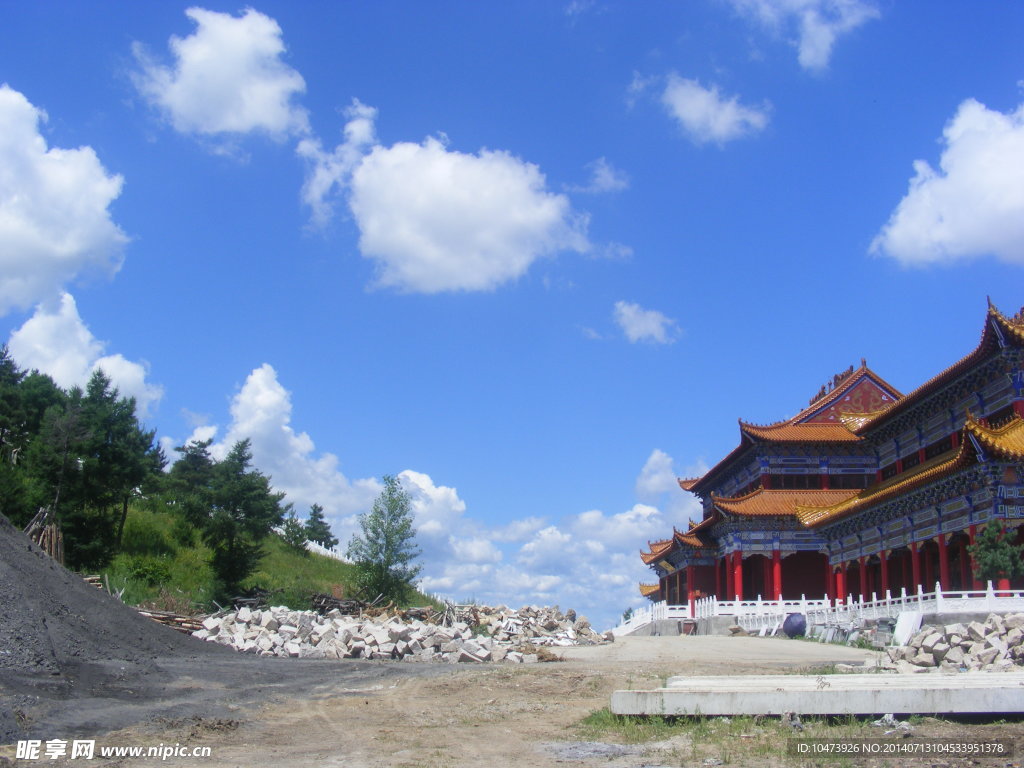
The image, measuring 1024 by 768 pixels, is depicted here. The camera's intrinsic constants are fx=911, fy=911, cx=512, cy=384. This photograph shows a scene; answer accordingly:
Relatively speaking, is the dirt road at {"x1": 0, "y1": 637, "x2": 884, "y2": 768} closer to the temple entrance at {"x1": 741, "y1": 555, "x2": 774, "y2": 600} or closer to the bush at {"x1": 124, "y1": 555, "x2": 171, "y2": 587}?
the temple entrance at {"x1": 741, "y1": 555, "x2": 774, "y2": 600}

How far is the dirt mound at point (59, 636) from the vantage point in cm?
1450

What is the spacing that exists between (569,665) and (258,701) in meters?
8.56

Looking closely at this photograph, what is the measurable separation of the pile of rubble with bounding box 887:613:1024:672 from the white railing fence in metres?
2.75

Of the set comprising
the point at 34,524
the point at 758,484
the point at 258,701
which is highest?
the point at 758,484

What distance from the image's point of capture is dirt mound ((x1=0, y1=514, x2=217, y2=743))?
14.5 metres

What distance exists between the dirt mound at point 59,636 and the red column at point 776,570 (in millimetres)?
27275

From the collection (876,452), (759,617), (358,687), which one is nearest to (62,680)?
(358,687)

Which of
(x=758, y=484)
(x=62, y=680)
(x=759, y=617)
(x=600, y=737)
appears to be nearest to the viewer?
(x=600, y=737)

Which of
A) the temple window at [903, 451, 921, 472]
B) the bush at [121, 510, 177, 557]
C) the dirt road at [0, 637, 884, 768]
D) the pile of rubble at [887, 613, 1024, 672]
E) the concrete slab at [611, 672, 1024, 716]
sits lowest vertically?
the dirt road at [0, 637, 884, 768]

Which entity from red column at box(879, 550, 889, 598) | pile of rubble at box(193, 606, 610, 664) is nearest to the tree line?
pile of rubble at box(193, 606, 610, 664)

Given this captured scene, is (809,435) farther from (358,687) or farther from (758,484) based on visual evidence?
(358,687)

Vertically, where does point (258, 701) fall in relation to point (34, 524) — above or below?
below

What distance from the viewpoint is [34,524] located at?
33031 millimetres

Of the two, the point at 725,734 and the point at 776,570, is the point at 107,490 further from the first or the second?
the point at 725,734
